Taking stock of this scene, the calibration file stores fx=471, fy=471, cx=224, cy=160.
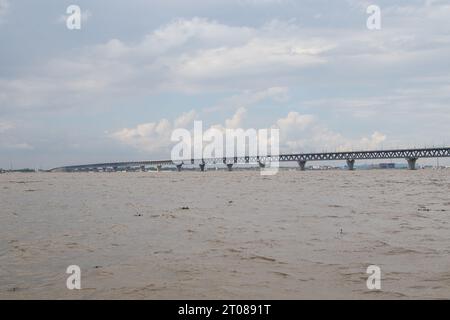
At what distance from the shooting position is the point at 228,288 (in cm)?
1010

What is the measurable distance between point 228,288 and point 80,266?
14.7ft

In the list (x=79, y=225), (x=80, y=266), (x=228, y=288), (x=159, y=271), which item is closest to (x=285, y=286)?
(x=228, y=288)

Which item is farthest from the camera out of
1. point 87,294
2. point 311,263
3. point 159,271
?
point 311,263

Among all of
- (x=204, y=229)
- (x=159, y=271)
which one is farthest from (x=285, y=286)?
(x=204, y=229)

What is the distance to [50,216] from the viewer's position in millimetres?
23547

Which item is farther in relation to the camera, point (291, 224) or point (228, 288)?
point (291, 224)

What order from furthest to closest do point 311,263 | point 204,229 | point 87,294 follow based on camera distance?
point 204,229 → point 311,263 → point 87,294

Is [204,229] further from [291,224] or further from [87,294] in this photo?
[87,294]
